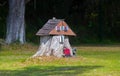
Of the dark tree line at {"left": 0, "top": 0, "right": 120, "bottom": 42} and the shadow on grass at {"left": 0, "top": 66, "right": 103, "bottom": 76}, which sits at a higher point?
the dark tree line at {"left": 0, "top": 0, "right": 120, "bottom": 42}

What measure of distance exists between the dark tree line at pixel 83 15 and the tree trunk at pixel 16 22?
9118mm

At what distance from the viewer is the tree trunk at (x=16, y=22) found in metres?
30.7

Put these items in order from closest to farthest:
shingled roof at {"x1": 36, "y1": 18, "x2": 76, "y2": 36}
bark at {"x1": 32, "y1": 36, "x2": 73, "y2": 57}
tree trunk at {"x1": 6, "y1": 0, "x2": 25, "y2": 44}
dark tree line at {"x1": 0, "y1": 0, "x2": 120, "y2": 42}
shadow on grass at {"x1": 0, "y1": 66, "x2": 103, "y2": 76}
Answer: shadow on grass at {"x1": 0, "y1": 66, "x2": 103, "y2": 76} → bark at {"x1": 32, "y1": 36, "x2": 73, "y2": 57} → shingled roof at {"x1": 36, "y1": 18, "x2": 76, "y2": 36} → tree trunk at {"x1": 6, "y1": 0, "x2": 25, "y2": 44} → dark tree line at {"x1": 0, "y1": 0, "x2": 120, "y2": 42}

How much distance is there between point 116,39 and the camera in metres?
42.7

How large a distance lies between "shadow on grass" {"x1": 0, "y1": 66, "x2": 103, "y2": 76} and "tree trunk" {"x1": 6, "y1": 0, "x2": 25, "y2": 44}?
12686 millimetres

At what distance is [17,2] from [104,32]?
13.6 meters

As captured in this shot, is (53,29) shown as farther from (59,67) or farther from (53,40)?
(59,67)

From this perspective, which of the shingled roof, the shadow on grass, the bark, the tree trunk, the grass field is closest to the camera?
the shadow on grass

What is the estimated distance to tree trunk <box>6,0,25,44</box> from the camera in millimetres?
30734

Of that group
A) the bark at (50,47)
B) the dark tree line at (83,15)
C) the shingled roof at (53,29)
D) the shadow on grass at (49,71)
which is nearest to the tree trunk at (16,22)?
the shingled roof at (53,29)

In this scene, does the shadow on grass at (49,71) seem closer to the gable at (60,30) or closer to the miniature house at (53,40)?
the miniature house at (53,40)

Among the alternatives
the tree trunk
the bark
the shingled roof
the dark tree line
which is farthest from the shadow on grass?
the dark tree line

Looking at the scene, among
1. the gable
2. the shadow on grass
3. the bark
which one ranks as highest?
the gable

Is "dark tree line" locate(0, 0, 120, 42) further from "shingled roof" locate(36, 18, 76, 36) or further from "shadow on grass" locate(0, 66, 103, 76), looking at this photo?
"shadow on grass" locate(0, 66, 103, 76)
